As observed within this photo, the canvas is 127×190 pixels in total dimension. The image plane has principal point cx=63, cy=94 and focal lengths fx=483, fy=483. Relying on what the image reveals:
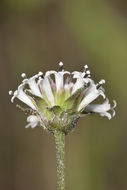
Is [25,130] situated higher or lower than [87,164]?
higher

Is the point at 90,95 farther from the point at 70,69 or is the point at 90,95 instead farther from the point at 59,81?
the point at 70,69

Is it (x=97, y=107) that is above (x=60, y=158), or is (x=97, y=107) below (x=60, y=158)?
above

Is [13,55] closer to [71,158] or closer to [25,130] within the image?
[25,130]

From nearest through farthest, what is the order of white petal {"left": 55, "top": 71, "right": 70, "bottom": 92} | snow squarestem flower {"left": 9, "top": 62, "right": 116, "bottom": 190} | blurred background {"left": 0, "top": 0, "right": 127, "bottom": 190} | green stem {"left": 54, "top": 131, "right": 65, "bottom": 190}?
Result: green stem {"left": 54, "top": 131, "right": 65, "bottom": 190}, snow squarestem flower {"left": 9, "top": 62, "right": 116, "bottom": 190}, white petal {"left": 55, "top": 71, "right": 70, "bottom": 92}, blurred background {"left": 0, "top": 0, "right": 127, "bottom": 190}

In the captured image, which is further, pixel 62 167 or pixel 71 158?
pixel 71 158

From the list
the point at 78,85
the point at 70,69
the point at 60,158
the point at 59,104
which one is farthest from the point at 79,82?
the point at 70,69

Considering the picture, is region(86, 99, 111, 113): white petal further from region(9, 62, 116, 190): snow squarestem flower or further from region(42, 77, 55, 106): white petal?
region(42, 77, 55, 106): white petal

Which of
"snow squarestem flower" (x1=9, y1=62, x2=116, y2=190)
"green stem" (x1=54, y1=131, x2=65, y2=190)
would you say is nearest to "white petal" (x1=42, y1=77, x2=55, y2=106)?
"snow squarestem flower" (x1=9, y1=62, x2=116, y2=190)
